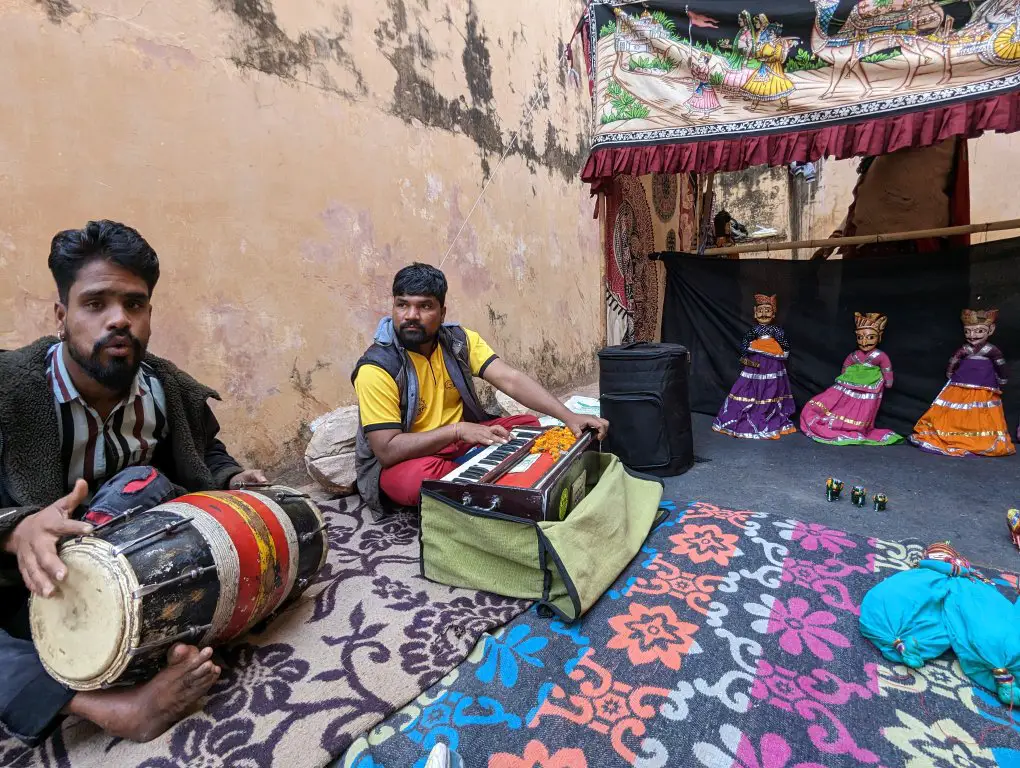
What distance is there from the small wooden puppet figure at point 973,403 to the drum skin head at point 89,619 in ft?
14.3

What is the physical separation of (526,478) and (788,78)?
9.08 ft

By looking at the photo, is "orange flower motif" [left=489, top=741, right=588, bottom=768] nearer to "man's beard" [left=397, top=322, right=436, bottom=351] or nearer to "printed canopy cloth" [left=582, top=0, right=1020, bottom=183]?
"man's beard" [left=397, top=322, right=436, bottom=351]

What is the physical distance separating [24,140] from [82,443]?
5.35ft

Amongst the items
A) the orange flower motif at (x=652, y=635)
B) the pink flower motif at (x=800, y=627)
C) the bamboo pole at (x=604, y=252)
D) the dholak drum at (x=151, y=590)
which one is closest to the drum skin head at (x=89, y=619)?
the dholak drum at (x=151, y=590)

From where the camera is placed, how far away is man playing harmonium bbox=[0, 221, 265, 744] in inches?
52.9

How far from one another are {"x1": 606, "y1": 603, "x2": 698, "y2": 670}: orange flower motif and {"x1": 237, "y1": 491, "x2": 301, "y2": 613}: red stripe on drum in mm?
1097

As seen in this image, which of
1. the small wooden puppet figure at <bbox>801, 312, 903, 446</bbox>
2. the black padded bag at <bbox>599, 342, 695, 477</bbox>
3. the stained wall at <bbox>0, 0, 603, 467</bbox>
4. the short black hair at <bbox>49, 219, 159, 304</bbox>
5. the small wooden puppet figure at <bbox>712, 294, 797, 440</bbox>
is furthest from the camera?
the small wooden puppet figure at <bbox>712, 294, 797, 440</bbox>

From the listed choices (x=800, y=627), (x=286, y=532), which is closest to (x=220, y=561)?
(x=286, y=532)

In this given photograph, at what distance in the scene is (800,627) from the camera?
180 centimetres

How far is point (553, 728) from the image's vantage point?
4.66ft

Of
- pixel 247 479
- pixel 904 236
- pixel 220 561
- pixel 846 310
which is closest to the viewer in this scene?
pixel 220 561

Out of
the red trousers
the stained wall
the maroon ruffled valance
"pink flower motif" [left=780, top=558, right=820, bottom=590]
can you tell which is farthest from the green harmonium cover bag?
the maroon ruffled valance

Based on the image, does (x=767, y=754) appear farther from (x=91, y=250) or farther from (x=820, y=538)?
(x=91, y=250)

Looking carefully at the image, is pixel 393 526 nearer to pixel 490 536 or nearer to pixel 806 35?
pixel 490 536
